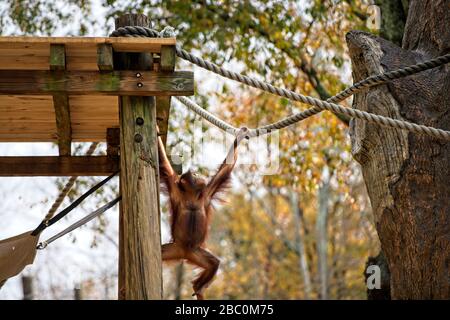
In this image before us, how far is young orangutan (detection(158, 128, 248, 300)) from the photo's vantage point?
5.05 m

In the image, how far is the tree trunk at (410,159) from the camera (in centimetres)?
419

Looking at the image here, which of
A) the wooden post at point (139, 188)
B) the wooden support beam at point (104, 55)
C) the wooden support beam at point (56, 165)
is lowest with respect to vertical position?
the wooden post at point (139, 188)

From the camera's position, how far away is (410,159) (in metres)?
4.31

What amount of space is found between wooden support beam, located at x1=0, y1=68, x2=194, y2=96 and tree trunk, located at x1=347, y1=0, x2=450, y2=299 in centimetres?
131

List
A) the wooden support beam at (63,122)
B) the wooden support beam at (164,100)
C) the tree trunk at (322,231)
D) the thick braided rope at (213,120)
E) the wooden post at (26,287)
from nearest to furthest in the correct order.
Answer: the wooden support beam at (164,100) < the wooden support beam at (63,122) < the thick braided rope at (213,120) < the wooden post at (26,287) < the tree trunk at (322,231)

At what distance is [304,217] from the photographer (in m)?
20.3

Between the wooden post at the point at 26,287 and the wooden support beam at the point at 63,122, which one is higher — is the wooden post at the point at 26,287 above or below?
below

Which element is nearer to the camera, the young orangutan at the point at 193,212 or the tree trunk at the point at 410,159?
the tree trunk at the point at 410,159

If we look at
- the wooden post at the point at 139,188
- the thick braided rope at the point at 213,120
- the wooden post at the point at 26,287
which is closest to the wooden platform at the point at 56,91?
the wooden post at the point at 139,188

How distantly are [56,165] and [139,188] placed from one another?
1.48 metres

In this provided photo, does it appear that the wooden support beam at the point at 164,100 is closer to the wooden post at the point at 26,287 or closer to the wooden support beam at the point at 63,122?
the wooden support beam at the point at 63,122

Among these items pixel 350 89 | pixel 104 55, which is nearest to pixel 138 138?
pixel 104 55

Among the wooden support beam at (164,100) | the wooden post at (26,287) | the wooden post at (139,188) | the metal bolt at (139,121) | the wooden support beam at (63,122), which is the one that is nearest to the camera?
the wooden post at (139,188)

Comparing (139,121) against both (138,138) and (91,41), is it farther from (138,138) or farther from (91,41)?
(91,41)
